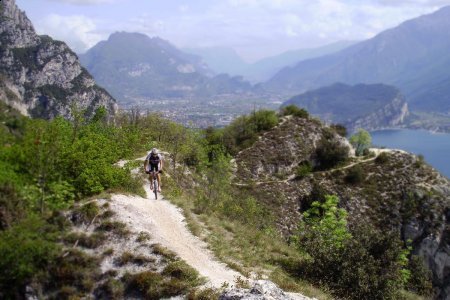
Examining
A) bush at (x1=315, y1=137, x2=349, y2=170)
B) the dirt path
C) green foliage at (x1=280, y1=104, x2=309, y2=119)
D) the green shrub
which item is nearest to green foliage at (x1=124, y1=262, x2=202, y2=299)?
the dirt path

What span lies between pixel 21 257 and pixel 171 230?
24.1 feet

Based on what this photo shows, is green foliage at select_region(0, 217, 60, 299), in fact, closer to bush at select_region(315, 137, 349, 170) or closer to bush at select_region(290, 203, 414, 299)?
bush at select_region(290, 203, 414, 299)

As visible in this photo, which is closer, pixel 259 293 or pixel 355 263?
pixel 259 293

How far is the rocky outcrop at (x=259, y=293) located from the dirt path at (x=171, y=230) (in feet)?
4.57

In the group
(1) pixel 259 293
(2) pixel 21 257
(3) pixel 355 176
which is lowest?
(3) pixel 355 176

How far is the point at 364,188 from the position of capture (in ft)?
219

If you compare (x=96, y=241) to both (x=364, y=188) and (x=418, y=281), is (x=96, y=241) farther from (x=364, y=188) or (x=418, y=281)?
(x=364, y=188)

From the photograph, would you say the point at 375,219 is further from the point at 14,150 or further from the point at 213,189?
the point at 14,150

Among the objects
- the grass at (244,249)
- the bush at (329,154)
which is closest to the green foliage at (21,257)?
the grass at (244,249)

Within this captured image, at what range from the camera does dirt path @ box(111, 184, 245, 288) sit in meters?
17.3

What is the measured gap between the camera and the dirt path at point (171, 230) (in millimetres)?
17328

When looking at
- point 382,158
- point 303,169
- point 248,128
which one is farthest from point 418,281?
point 248,128

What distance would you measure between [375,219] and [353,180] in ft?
26.8

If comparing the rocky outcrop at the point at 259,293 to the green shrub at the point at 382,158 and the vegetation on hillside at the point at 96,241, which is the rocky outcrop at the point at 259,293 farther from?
the green shrub at the point at 382,158
